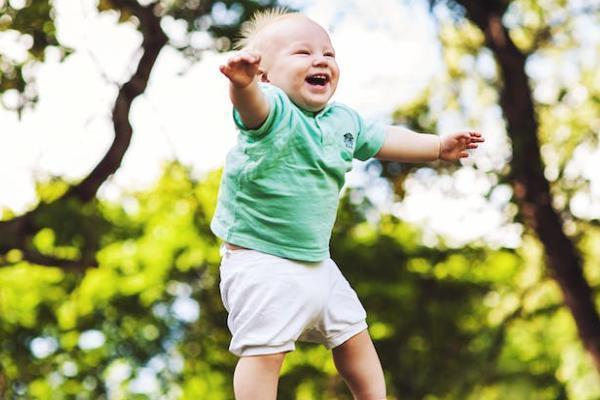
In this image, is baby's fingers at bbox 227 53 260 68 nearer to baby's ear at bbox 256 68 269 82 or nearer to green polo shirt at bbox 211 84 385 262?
green polo shirt at bbox 211 84 385 262

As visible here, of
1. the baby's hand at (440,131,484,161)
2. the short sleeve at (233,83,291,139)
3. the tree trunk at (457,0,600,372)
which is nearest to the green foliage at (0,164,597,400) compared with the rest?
the tree trunk at (457,0,600,372)

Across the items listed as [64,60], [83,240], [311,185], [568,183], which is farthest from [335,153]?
[568,183]

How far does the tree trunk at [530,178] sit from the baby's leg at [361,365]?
5553mm

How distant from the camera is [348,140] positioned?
86.2 inches

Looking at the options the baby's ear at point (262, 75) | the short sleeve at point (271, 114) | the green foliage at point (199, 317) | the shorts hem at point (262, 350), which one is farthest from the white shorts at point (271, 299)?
the green foliage at point (199, 317)

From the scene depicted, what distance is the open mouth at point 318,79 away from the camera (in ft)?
6.92

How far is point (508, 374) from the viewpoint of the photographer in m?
15.9

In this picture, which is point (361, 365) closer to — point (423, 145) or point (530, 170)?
point (423, 145)

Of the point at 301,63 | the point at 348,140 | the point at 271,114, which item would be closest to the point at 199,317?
the point at 348,140

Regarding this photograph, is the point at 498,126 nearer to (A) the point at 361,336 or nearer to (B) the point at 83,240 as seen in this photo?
(B) the point at 83,240

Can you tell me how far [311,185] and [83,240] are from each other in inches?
222

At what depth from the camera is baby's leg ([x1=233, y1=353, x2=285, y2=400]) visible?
79.6 inches

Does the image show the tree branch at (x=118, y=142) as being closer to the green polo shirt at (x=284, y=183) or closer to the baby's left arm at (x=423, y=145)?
the baby's left arm at (x=423, y=145)

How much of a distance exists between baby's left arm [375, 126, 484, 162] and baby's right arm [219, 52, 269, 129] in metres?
0.47
